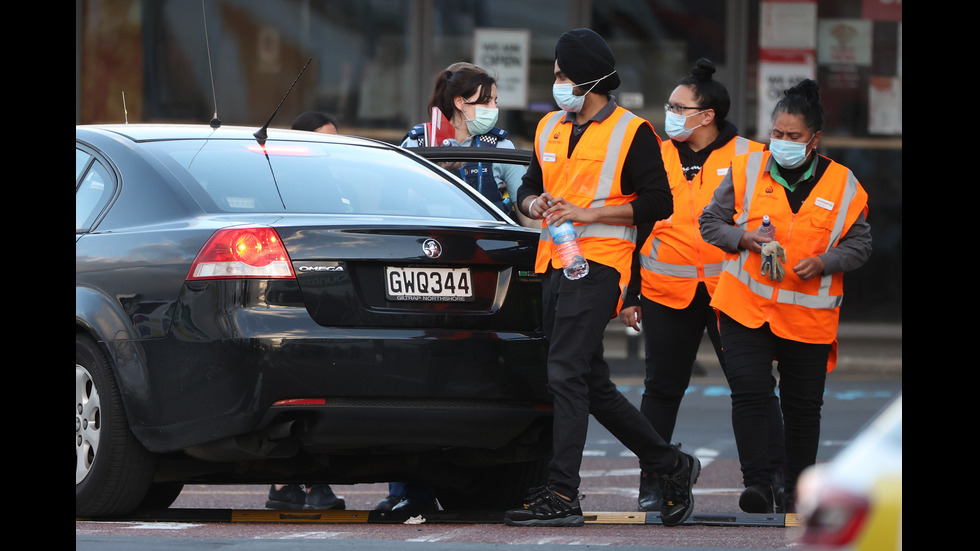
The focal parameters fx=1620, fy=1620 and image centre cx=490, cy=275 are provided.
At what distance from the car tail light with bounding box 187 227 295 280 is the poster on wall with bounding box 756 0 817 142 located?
10.3m

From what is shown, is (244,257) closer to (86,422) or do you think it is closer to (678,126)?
(86,422)

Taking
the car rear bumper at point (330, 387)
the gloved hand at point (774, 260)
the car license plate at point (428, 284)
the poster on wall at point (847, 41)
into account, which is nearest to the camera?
the car rear bumper at point (330, 387)

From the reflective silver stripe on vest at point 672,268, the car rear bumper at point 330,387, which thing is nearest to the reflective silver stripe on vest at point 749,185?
the reflective silver stripe on vest at point 672,268

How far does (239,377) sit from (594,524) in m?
1.45

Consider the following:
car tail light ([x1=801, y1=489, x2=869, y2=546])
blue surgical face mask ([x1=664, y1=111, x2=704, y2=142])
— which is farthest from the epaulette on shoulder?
car tail light ([x1=801, y1=489, x2=869, y2=546])

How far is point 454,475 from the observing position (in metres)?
6.39

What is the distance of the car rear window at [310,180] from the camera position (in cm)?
588

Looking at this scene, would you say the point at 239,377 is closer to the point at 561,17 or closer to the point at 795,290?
the point at 795,290

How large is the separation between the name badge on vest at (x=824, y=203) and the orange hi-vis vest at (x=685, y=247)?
474mm

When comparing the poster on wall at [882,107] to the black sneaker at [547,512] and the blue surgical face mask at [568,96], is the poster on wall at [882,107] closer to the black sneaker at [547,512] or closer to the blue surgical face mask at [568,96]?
the blue surgical face mask at [568,96]

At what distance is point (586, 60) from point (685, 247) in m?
1.16

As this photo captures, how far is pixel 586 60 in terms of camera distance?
6039 mm

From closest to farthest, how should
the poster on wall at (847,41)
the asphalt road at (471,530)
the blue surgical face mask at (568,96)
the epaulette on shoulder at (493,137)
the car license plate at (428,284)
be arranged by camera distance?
the asphalt road at (471,530), the car license plate at (428,284), the blue surgical face mask at (568,96), the epaulette on shoulder at (493,137), the poster on wall at (847,41)
